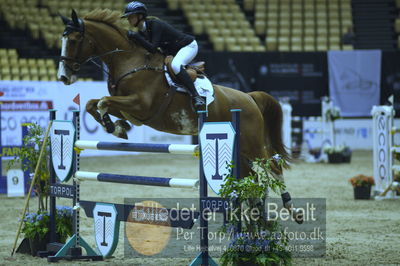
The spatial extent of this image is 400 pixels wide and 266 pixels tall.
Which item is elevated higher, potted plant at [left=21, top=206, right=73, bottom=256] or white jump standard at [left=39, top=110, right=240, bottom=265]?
white jump standard at [left=39, top=110, right=240, bottom=265]

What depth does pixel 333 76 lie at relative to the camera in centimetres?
1822

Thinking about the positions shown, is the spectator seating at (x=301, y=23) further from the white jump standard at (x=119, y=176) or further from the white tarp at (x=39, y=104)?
the white jump standard at (x=119, y=176)

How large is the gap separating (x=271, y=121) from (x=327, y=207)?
2.20 meters

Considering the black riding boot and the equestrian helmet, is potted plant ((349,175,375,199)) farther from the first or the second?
the equestrian helmet

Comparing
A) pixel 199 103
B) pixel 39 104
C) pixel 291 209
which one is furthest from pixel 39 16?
pixel 291 209

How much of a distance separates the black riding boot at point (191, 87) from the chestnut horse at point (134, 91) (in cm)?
10

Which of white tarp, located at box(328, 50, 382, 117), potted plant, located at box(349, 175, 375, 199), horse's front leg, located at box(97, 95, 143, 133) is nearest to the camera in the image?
horse's front leg, located at box(97, 95, 143, 133)

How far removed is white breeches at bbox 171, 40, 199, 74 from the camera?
5.91 meters

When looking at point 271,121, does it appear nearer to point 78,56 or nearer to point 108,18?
point 108,18

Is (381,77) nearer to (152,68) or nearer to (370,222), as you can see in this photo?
(370,222)

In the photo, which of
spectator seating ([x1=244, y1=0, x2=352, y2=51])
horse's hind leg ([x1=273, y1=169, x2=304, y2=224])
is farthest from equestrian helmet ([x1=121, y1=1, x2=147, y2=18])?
spectator seating ([x1=244, y1=0, x2=352, y2=51])

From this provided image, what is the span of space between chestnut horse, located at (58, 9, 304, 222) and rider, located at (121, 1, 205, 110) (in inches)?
4.8

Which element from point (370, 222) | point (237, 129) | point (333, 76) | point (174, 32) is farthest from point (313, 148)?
point (237, 129)

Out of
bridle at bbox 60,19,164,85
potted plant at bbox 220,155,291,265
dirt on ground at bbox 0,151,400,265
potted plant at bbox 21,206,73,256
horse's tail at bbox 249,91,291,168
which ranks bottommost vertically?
dirt on ground at bbox 0,151,400,265
